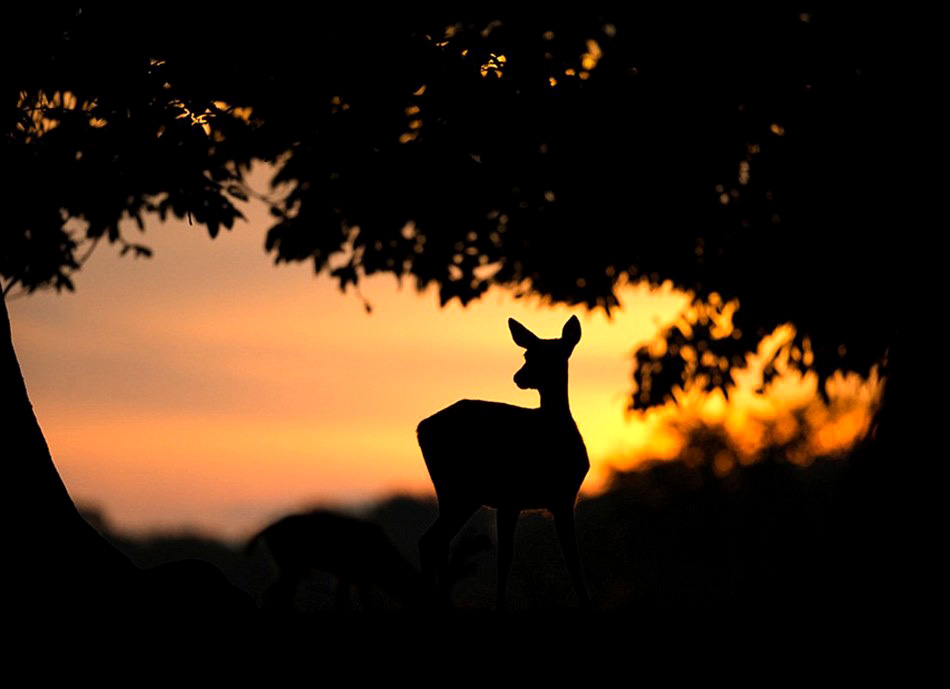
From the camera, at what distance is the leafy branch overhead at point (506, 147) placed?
39.0ft

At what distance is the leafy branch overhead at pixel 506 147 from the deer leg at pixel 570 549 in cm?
392

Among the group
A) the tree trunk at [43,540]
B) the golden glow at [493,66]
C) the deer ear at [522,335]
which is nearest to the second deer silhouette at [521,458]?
the deer ear at [522,335]

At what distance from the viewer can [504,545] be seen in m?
10.6

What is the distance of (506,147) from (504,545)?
4.23 metres

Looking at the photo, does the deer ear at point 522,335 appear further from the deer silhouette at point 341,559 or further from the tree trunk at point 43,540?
the deer silhouette at point 341,559

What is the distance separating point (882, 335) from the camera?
16.2 metres

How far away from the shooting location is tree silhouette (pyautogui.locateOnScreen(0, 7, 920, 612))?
38.9ft

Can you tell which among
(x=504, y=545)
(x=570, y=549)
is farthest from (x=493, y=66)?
(x=570, y=549)

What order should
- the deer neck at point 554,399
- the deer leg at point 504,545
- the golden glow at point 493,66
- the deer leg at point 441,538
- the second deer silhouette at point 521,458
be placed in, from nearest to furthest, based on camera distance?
the deer leg at point 504,545, the second deer silhouette at point 521,458, the deer neck at point 554,399, the deer leg at point 441,538, the golden glow at point 493,66

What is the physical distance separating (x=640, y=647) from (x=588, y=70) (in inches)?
271

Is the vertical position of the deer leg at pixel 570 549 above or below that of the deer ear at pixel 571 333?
below

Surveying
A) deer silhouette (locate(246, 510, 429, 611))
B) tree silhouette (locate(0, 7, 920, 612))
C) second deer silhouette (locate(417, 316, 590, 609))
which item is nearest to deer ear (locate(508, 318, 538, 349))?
second deer silhouette (locate(417, 316, 590, 609))

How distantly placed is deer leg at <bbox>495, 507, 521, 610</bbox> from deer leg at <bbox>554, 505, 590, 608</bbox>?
0.35 metres

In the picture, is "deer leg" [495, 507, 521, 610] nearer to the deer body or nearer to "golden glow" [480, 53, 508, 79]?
the deer body
